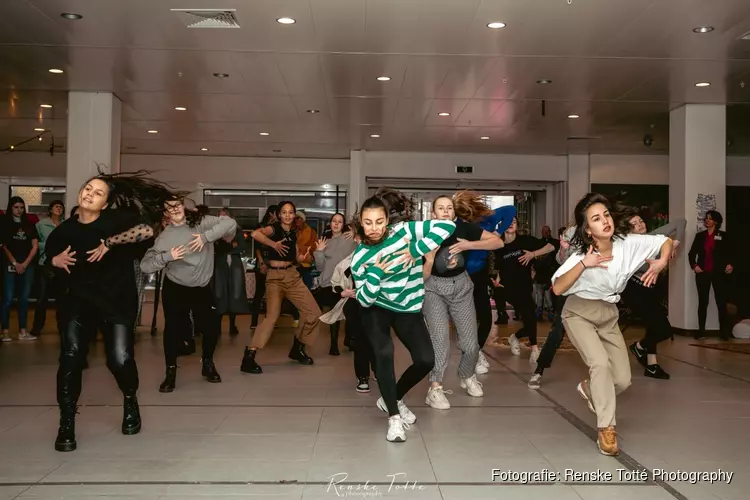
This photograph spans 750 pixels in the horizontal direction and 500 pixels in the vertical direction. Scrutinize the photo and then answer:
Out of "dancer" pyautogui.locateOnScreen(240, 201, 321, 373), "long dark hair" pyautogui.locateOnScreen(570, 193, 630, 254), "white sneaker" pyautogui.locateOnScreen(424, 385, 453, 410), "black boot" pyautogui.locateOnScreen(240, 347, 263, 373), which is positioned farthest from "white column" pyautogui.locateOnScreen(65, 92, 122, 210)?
"long dark hair" pyautogui.locateOnScreen(570, 193, 630, 254)

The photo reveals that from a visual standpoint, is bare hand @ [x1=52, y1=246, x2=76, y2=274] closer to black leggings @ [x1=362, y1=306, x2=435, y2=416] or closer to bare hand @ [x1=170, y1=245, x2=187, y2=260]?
bare hand @ [x1=170, y1=245, x2=187, y2=260]

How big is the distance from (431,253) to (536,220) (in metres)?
13.0

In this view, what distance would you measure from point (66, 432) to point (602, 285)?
10.0 feet

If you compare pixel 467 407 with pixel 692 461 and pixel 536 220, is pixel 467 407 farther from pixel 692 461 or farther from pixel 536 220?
pixel 536 220

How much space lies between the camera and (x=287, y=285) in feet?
21.6

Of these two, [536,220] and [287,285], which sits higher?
[536,220]

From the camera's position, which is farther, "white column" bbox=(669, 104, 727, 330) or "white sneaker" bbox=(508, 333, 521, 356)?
"white column" bbox=(669, 104, 727, 330)

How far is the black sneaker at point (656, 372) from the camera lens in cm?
636

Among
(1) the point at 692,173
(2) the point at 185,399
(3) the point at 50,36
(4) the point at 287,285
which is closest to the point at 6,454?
(2) the point at 185,399

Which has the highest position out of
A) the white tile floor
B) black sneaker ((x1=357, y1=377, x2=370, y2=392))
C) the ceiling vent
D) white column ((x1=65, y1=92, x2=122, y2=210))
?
the ceiling vent

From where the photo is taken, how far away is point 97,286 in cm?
401

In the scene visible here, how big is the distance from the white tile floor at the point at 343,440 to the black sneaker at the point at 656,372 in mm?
120

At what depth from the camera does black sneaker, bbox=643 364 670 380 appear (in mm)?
6359

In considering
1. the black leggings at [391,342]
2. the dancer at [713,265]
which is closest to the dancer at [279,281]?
the black leggings at [391,342]
